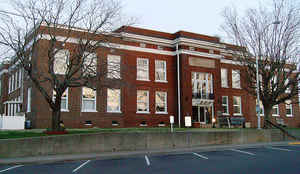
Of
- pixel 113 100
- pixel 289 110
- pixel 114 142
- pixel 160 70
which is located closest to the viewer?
pixel 114 142

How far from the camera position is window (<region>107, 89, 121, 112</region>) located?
98.7 feet

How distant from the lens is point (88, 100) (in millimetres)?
28938

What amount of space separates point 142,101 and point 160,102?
7.27 feet

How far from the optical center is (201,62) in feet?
112

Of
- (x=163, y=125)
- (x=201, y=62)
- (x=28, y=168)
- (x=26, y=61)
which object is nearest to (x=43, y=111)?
(x=26, y=61)

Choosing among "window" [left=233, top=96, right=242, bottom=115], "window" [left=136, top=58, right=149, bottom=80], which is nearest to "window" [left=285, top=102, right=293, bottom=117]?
"window" [left=233, top=96, right=242, bottom=115]

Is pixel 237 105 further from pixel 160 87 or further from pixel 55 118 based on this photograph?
pixel 55 118

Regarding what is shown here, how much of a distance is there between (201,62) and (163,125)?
8.58 meters

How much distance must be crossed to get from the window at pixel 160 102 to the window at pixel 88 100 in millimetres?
7232

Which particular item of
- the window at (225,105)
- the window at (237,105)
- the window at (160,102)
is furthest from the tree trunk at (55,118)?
the window at (237,105)

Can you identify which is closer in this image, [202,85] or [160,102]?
[160,102]

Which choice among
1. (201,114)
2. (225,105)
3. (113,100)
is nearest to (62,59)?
(113,100)

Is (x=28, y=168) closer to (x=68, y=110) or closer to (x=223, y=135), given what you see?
(x=223, y=135)

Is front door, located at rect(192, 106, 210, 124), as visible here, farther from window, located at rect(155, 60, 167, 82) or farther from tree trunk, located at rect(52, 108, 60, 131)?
tree trunk, located at rect(52, 108, 60, 131)
